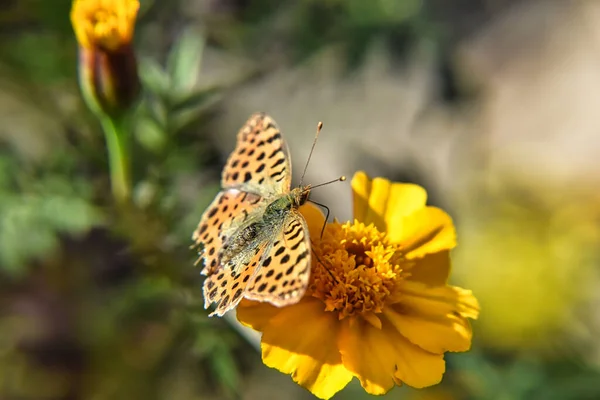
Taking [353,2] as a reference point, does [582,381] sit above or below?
below

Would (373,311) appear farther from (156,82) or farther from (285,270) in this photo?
(156,82)

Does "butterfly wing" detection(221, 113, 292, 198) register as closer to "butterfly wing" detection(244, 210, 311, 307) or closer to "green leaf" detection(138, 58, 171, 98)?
"butterfly wing" detection(244, 210, 311, 307)

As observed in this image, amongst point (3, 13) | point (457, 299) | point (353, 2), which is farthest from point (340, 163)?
point (457, 299)

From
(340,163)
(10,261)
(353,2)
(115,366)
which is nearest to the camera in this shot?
(10,261)

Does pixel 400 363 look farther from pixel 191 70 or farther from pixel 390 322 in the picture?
pixel 191 70

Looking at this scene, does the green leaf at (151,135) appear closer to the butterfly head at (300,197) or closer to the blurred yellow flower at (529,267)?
the butterfly head at (300,197)

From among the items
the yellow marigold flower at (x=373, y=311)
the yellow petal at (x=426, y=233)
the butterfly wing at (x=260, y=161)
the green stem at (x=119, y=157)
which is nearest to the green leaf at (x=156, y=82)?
the green stem at (x=119, y=157)

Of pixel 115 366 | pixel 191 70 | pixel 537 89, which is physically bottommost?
pixel 115 366
